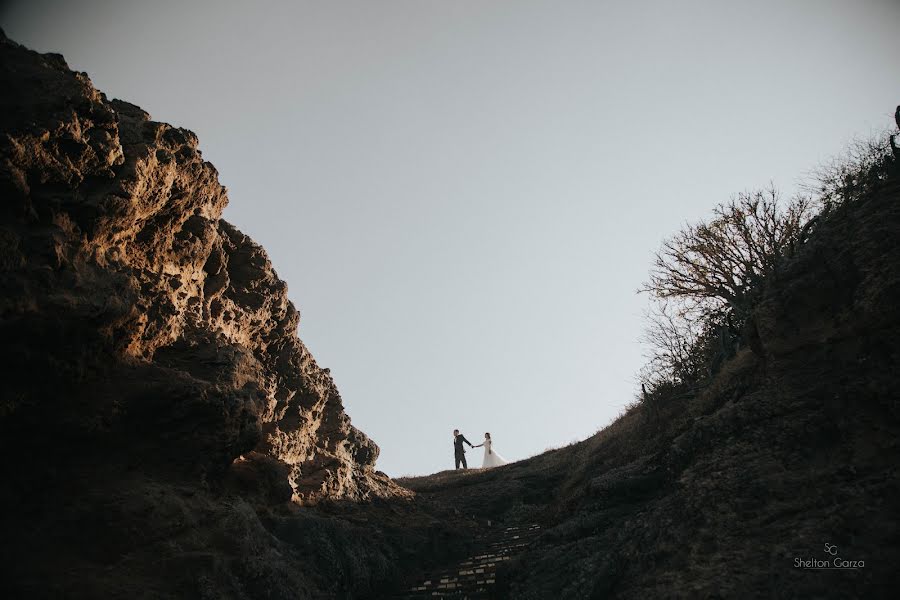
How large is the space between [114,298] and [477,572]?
8.80 meters

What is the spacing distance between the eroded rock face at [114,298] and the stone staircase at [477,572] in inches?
127

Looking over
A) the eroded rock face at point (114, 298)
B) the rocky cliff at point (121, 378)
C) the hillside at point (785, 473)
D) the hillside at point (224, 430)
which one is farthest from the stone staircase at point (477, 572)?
the eroded rock face at point (114, 298)

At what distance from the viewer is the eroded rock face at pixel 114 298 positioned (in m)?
5.67

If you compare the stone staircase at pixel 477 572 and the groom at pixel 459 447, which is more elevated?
the groom at pixel 459 447

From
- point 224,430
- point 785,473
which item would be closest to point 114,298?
point 224,430

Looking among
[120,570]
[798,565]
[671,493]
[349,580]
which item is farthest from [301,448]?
[798,565]

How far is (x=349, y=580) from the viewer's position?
905cm

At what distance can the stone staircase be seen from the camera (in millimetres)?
9714

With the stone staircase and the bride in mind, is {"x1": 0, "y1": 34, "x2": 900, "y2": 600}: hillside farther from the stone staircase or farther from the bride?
the bride

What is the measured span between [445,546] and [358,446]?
15.4 feet

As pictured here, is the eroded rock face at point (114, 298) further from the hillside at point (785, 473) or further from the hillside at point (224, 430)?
the hillside at point (785, 473)

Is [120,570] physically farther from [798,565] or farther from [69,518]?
[798,565]

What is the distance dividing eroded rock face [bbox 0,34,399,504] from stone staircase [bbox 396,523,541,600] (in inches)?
127

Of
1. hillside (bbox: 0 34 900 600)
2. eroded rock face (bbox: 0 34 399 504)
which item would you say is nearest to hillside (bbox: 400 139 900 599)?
hillside (bbox: 0 34 900 600)
